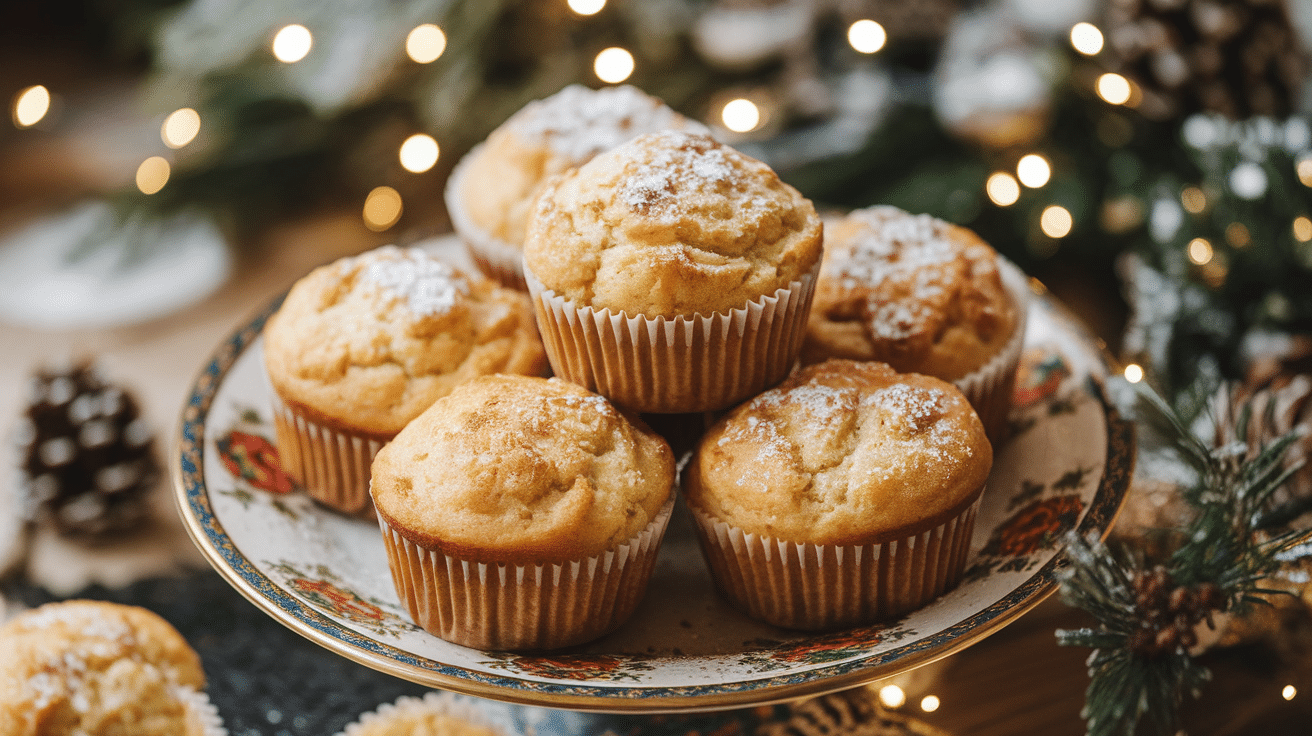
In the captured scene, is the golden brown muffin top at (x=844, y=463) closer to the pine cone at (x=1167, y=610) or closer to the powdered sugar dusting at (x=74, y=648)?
the pine cone at (x=1167, y=610)

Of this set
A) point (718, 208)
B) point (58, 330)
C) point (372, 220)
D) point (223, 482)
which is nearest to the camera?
point (718, 208)

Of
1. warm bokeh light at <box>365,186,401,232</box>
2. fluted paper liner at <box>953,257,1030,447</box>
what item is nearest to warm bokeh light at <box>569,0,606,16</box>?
warm bokeh light at <box>365,186,401,232</box>

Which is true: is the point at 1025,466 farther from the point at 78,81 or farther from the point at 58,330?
the point at 78,81

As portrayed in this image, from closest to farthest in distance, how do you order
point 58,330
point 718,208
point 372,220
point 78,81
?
point 718,208 → point 58,330 → point 372,220 → point 78,81

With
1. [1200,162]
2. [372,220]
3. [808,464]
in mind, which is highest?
[808,464]

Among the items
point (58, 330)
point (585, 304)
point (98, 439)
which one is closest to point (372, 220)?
point (58, 330)

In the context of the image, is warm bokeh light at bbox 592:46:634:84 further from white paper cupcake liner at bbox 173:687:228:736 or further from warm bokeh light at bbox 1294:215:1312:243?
white paper cupcake liner at bbox 173:687:228:736
